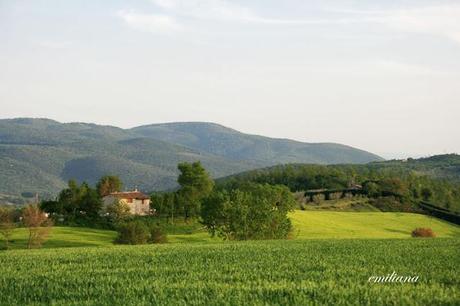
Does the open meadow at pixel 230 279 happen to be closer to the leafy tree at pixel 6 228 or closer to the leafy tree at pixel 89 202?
the leafy tree at pixel 6 228

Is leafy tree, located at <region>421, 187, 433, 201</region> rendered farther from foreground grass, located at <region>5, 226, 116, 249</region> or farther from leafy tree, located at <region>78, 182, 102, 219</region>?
foreground grass, located at <region>5, 226, 116, 249</region>

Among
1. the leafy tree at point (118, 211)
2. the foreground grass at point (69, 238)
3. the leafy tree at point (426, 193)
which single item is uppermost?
the leafy tree at point (426, 193)

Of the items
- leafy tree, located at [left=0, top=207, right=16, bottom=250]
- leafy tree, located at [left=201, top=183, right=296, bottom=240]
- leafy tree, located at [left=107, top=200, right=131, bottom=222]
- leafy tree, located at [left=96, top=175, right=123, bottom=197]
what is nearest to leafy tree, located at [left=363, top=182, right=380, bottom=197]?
leafy tree, located at [left=96, top=175, right=123, bottom=197]

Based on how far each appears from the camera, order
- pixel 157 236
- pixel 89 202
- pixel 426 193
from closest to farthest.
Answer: pixel 157 236
pixel 89 202
pixel 426 193

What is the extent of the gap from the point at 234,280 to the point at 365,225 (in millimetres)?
101442

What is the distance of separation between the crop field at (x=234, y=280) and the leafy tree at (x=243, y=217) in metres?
54.5

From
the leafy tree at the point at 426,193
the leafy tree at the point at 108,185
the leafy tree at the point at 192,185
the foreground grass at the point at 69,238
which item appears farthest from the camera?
the leafy tree at the point at 426,193

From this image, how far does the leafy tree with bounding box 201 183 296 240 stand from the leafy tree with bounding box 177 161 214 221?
911 inches

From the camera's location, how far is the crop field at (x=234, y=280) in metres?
19.6

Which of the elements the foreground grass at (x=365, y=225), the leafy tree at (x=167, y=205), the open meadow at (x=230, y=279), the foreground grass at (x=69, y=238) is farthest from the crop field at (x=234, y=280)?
the leafy tree at (x=167, y=205)

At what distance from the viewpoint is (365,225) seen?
399 feet

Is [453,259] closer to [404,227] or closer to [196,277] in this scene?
[196,277]

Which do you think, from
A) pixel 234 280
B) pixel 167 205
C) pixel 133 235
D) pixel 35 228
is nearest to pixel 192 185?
pixel 167 205

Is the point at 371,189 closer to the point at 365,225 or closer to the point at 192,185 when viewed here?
the point at 365,225
